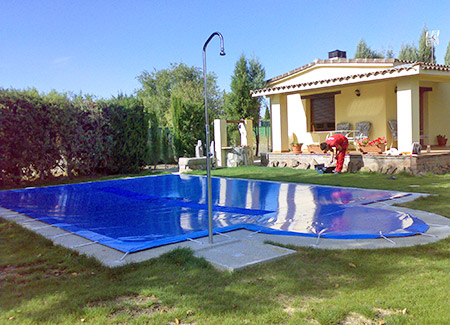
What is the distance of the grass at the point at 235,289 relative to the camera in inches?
115

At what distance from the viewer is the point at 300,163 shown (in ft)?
51.2

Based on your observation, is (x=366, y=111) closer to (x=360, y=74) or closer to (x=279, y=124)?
(x=360, y=74)

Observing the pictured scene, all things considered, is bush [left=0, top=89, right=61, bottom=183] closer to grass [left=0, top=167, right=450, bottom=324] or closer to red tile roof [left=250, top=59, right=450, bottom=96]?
grass [left=0, top=167, right=450, bottom=324]

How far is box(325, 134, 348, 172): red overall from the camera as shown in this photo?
500 inches

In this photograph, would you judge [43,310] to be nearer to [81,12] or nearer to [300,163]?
[300,163]

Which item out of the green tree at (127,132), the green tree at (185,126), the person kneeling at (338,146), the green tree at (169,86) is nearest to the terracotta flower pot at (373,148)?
the person kneeling at (338,146)

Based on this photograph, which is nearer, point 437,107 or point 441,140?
point 441,140

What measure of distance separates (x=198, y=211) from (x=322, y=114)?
11.5 meters

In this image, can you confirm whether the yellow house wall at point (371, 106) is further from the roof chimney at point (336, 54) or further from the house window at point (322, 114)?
the roof chimney at point (336, 54)

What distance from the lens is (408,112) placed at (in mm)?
12383

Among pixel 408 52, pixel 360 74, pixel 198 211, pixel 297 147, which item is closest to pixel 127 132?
pixel 297 147

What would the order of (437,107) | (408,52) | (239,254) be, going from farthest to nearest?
(408,52)
(437,107)
(239,254)

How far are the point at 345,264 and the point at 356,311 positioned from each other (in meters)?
1.16

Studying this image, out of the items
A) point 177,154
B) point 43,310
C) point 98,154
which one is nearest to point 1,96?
point 98,154
